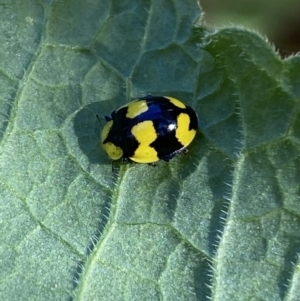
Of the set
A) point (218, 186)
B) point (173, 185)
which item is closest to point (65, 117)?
point (173, 185)

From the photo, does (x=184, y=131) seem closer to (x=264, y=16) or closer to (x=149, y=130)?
(x=149, y=130)

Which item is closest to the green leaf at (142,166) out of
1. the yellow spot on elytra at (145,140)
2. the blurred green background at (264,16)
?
the yellow spot on elytra at (145,140)

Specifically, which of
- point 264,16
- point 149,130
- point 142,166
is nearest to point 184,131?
point 149,130

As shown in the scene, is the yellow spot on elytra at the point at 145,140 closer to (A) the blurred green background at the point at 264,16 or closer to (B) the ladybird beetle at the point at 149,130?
(B) the ladybird beetle at the point at 149,130

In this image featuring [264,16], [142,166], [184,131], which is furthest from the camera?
[264,16]

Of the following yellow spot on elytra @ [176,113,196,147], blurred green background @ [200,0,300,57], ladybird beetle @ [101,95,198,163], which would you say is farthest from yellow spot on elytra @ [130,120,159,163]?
blurred green background @ [200,0,300,57]

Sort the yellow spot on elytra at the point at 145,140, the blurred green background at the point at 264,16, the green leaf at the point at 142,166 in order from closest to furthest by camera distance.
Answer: the green leaf at the point at 142,166, the yellow spot on elytra at the point at 145,140, the blurred green background at the point at 264,16

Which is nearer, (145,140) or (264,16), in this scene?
(145,140)
